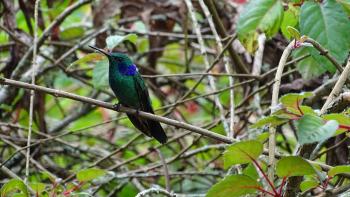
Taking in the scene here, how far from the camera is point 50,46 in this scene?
4914mm

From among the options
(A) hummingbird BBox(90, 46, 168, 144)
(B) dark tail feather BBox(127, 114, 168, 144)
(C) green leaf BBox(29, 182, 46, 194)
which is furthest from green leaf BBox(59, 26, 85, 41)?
(C) green leaf BBox(29, 182, 46, 194)

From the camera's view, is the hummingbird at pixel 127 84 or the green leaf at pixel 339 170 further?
the hummingbird at pixel 127 84

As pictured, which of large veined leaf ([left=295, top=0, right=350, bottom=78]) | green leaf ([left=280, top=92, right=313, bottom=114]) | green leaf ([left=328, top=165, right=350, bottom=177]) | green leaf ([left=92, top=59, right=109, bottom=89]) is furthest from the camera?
green leaf ([left=92, top=59, right=109, bottom=89])

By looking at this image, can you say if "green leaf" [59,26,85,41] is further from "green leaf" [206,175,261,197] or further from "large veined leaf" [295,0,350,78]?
"green leaf" [206,175,261,197]

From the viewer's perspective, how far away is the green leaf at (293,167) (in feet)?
5.51

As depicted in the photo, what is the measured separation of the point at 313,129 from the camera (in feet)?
4.96

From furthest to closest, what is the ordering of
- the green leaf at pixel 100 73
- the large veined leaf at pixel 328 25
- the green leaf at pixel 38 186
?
the green leaf at pixel 100 73, the green leaf at pixel 38 186, the large veined leaf at pixel 328 25

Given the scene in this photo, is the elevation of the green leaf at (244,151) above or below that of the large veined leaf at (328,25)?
below

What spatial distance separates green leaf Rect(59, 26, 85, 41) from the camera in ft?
16.1

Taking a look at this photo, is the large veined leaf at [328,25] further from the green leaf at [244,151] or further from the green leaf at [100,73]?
the green leaf at [100,73]

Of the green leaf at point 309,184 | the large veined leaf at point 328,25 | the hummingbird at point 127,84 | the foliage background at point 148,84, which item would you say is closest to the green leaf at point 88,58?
the foliage background at point 148,84

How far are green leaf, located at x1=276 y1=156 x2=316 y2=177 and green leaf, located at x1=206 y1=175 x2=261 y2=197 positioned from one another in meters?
0.10

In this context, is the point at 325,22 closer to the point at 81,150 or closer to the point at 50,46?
the point at 81,150

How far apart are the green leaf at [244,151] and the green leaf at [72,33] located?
3.32 m
